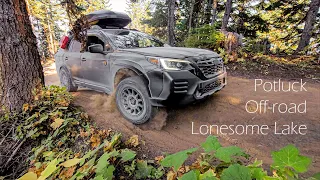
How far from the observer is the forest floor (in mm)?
3082

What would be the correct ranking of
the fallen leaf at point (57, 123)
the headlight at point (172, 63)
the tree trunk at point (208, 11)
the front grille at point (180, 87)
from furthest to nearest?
1. the tree trunk at point (208, 11)
2. the fallen leaf at point (57, 123)
3. the headlight at point (172, 63)
4. the front grille at point (180, 87)

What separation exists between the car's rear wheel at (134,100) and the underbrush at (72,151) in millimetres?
570

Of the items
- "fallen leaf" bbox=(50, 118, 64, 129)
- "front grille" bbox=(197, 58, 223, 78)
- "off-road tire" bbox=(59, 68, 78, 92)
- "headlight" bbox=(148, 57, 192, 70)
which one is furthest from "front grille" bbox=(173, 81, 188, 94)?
"off-road tire" bbox=(59, 68, 78, 92)

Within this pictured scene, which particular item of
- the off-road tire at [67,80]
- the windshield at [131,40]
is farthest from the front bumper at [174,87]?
the off-road tire at [67,80]

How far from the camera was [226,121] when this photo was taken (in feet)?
12.9

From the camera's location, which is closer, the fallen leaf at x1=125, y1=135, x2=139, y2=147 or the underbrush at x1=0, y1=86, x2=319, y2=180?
the underbrush at x1=0, y1=86, x2=319, y2=180

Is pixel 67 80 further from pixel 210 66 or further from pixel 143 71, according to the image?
pixel 210 66

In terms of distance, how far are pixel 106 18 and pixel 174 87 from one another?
11.8 ft

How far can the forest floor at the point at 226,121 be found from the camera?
3082 millimetres

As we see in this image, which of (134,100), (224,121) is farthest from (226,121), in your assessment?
(134,100)

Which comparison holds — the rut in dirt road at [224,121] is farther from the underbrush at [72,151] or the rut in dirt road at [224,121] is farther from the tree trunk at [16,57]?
the tree trunk at [16,57]

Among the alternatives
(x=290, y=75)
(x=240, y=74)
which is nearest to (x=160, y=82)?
(x=240, y=74)

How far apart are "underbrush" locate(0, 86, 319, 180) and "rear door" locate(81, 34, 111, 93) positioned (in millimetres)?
710

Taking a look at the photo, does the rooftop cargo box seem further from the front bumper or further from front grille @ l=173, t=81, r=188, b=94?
front grille @ l=173, t=81, r=188, b=94
